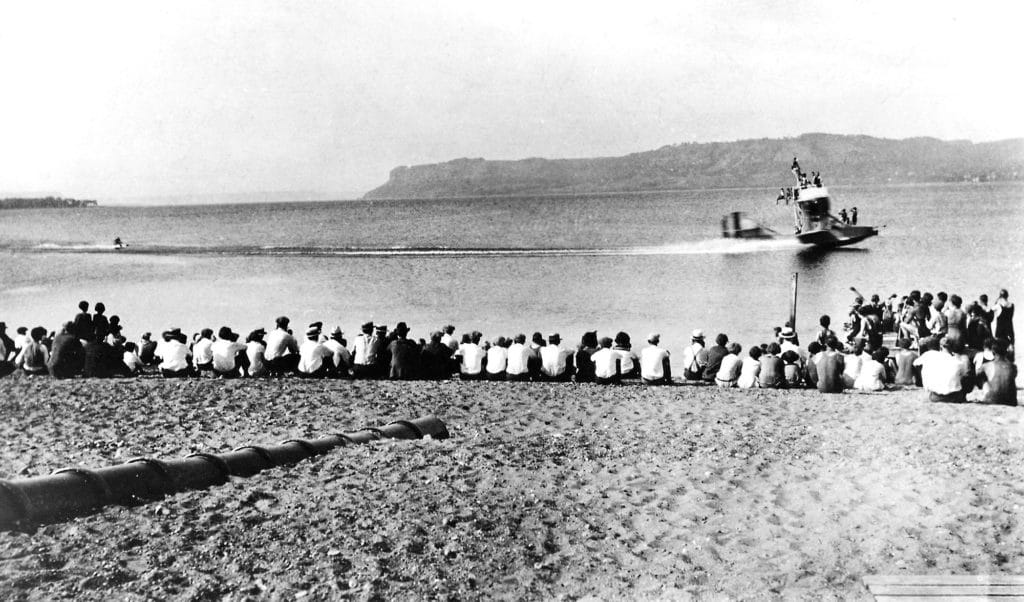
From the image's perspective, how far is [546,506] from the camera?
7.74m

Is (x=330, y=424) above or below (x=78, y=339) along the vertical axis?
below

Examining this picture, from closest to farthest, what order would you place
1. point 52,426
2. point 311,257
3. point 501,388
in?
1. point 52,426
2. point 501,388
3. point 311,257

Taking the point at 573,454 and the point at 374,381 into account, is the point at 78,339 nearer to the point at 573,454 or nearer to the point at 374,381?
the point at 374,381

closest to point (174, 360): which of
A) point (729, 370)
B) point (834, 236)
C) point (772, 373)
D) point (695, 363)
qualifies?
point (695, 363)

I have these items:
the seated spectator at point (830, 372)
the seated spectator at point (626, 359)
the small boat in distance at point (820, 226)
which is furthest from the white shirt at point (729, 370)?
the small boat in distance at point (820, 226)

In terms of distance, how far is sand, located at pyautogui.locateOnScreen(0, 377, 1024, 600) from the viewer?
624 cm

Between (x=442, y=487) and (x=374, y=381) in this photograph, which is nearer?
(x=442, y=487)

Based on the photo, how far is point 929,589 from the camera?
6.09m

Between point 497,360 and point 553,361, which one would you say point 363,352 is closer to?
point 497,360

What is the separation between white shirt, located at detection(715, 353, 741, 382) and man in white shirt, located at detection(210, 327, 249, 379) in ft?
26.5

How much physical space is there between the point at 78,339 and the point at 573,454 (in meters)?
9.70

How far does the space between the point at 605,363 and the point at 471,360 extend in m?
2.30

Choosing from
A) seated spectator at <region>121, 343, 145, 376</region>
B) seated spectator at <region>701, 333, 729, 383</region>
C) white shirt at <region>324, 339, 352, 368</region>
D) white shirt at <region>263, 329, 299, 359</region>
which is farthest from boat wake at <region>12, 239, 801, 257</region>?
white shirt at <region>263, 329, 299, 359</region>

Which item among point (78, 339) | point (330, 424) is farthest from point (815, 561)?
point (78, 339)
